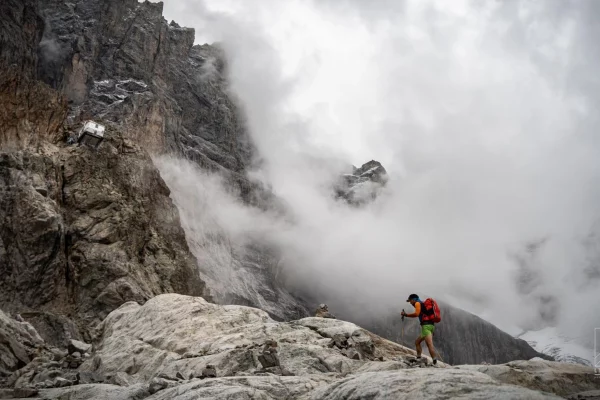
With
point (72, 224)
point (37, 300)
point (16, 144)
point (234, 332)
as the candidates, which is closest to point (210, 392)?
point (234, 332)

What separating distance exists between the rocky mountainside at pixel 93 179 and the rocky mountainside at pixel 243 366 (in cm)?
2735

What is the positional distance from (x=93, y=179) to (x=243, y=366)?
61090mm

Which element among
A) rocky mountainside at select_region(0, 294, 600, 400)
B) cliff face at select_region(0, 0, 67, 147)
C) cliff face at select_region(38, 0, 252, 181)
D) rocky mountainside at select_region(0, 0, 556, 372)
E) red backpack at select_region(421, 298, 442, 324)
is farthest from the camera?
cliff face at select_region(38, 0, 252, 181)

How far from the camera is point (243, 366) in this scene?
20.4 meters

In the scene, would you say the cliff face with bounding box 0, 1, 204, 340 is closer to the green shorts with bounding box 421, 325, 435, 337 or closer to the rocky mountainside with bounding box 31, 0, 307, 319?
the rocky mountainside with bounding box 31, 0, 307, 319

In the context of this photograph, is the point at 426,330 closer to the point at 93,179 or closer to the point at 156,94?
the point at 93,179

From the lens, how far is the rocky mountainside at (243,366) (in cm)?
1344

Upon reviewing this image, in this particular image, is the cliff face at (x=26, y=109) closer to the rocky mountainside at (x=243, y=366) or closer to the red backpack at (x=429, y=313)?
the rocky mountainside at (x=243, y=366)

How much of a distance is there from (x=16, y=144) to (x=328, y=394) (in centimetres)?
6915

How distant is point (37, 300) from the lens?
61312 mm

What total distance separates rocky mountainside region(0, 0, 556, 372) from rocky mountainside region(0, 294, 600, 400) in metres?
27.3

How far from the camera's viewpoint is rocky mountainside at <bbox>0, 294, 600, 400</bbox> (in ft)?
44.1

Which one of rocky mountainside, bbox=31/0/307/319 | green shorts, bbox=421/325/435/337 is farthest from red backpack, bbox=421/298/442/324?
rocky mountainside, bbox=31/0/307/319

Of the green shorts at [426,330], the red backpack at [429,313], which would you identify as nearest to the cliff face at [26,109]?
the red backpack at [429,313]
